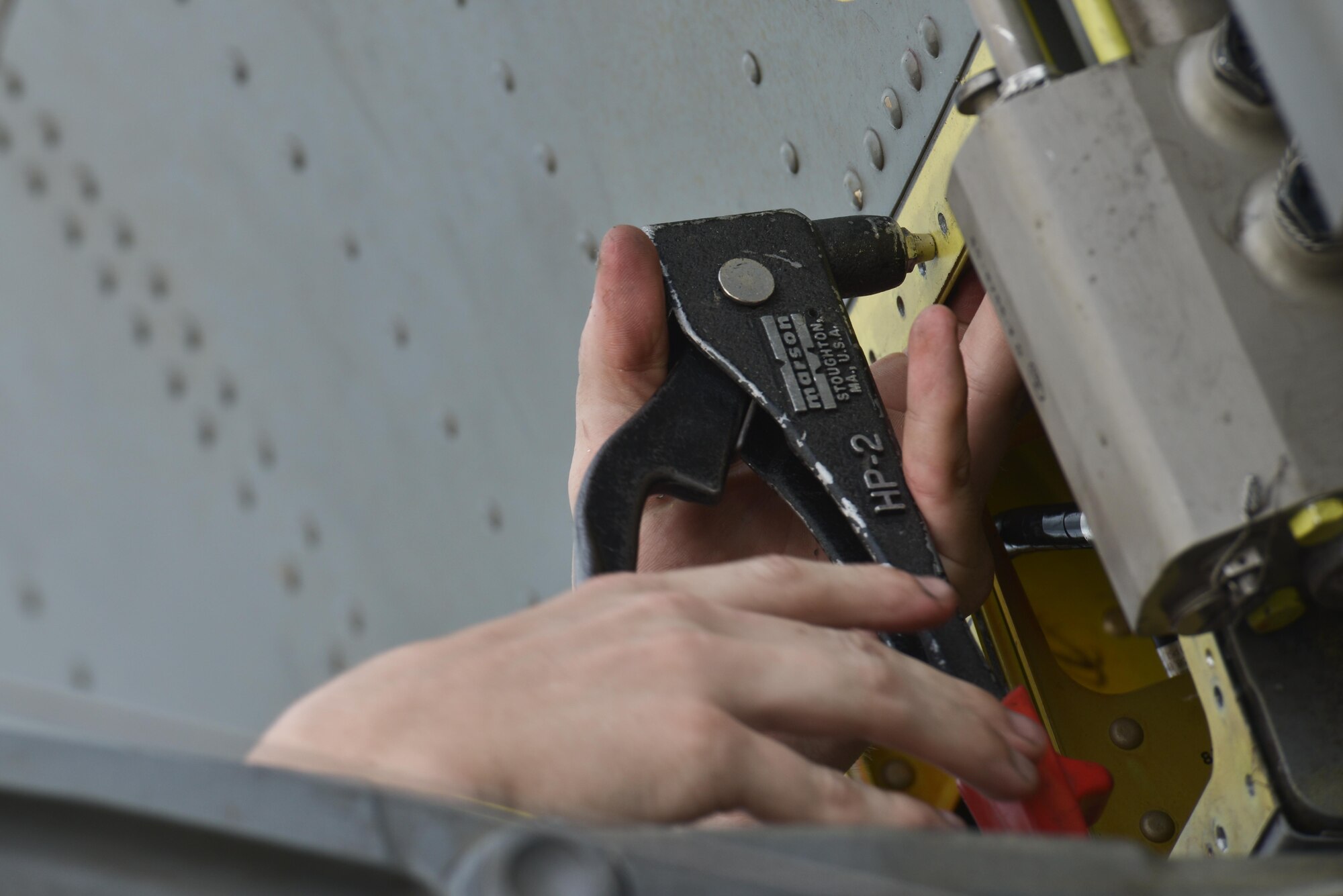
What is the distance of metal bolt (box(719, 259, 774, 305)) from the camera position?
2.24 feet

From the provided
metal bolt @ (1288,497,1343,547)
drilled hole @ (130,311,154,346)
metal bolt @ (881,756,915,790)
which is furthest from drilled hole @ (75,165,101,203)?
metal bolt @ (1288,497,1343,547)

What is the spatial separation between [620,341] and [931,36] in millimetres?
265

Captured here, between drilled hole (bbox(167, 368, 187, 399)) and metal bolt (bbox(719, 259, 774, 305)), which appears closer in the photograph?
metal bolt (bbox(719, 259, 774, 305))

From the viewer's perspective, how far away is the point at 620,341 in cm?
72

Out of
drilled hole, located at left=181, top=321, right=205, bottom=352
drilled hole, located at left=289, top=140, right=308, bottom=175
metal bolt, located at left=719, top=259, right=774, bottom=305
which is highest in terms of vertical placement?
drilled hole, located at left=289, top=140, right=308, bottom=175

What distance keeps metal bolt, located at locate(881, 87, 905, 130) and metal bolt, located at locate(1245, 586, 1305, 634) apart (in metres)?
0.40

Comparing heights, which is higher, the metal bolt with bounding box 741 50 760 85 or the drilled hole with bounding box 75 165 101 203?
the drilled hole with bounding box 75 165 101 203

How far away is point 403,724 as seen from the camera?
39 centimetres

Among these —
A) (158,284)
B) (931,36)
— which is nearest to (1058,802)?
(931,36)

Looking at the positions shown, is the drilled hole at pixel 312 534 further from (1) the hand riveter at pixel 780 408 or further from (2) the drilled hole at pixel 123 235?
(1) the hand riveter at pixel 780 408

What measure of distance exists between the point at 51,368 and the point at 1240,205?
126 cm

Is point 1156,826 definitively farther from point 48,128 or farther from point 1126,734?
point 48,128

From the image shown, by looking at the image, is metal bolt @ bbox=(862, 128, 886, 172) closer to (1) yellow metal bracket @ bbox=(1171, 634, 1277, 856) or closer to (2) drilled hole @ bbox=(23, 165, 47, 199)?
(1) yellow metal bracket @ bbox=(1171, 634, 1277, 856)

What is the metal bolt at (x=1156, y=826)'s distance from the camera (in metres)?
0.76
